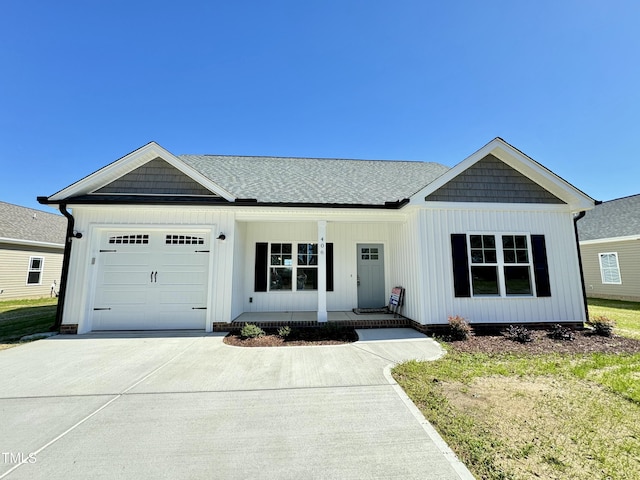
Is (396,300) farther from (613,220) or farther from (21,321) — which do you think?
(613,220)

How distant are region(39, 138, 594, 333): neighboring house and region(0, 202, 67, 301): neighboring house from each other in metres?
10.6

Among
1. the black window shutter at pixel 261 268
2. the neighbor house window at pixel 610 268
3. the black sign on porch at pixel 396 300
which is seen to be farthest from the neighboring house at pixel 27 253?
the neighbor house window at pixel 610 268

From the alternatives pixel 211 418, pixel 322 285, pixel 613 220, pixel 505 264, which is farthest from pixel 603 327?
pixel 613 220

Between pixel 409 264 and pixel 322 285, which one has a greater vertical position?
pixel 409 264

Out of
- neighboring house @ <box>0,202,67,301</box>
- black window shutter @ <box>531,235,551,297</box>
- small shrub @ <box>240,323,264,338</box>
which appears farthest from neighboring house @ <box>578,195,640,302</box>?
neighboring house @ <box>0,202,67,301</box>

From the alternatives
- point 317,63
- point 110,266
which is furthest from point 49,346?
point 317,63

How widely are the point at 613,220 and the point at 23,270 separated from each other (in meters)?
31.0

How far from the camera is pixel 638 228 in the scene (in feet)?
40.5

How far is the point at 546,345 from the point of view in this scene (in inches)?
226

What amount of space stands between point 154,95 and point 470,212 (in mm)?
11950

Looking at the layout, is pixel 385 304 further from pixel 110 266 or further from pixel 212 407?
pixel 110 266

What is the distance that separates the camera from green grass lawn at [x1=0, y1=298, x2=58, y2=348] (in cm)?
671

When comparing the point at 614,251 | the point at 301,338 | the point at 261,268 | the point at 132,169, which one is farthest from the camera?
the point at 614,251

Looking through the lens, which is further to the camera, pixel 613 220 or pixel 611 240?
pixel 613 220
